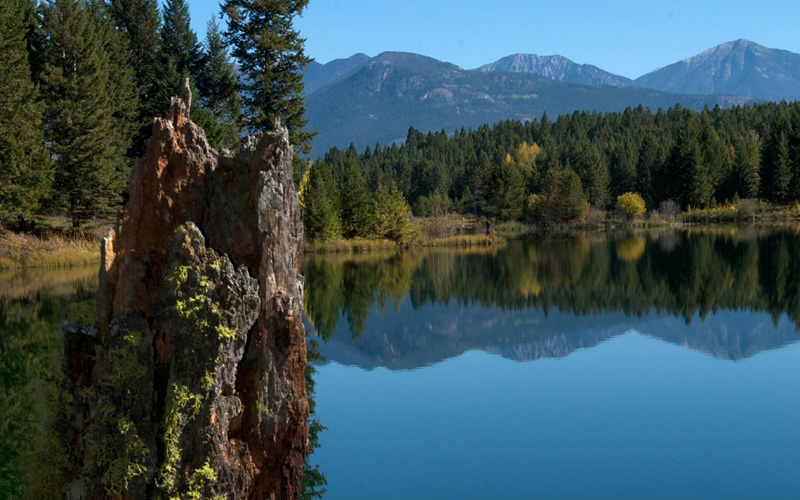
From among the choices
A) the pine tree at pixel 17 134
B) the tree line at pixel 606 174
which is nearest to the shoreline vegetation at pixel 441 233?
the tree line at pixel 606 174

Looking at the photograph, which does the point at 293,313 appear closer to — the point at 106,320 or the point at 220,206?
the point at 220,206

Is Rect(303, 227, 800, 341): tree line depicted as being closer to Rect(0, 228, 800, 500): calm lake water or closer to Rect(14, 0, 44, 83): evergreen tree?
Rect(0, 228, 800, 500): calm lake water

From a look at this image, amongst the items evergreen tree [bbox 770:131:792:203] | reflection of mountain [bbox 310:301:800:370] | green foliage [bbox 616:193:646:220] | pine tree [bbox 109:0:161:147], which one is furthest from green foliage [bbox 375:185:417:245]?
evergreen tree [bbox 770:131:792:203]

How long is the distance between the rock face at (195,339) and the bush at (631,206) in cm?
8372

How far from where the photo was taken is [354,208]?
55562mm

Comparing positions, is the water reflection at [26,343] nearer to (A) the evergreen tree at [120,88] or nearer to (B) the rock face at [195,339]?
(B) the rock face at [195,339]

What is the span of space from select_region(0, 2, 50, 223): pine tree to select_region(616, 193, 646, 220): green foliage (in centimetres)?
6770

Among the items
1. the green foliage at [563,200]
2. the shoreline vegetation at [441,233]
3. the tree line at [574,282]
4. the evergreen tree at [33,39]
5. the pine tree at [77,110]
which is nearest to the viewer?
the tree line at [574,282]

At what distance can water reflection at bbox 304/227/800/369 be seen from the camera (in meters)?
17.4

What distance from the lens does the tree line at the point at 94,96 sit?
33.4 meters

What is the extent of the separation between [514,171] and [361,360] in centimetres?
7270

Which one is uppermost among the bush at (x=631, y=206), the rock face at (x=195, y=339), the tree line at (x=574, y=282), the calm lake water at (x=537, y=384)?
the bush at (x=631, y=206)

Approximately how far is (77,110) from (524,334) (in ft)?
90.1

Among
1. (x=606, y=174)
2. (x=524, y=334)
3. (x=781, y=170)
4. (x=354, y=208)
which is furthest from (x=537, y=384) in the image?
(x=606, y=174)
